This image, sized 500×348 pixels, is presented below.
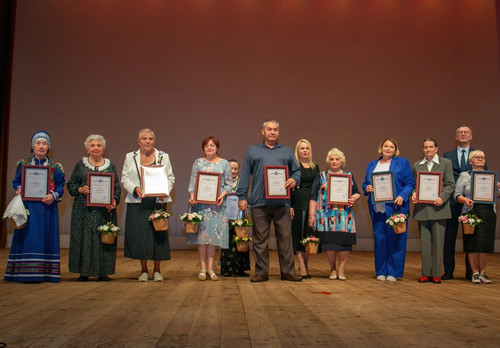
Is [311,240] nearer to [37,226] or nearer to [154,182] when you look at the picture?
[154,182]

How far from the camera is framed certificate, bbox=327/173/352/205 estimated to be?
5.09 metres

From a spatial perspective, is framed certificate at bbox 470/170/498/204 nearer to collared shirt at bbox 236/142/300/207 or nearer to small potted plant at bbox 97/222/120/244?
collared shirt at bbox 236/142/300/207

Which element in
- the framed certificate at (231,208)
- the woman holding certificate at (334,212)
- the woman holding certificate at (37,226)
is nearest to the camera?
the woman holding certificate at (37,226)

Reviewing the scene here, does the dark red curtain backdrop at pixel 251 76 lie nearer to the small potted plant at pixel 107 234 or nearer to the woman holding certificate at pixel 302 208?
the woman holding certificate at pixel 302 208

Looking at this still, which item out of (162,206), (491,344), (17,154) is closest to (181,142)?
(17,154)

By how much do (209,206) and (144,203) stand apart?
622mm

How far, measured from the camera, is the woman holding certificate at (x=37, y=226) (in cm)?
452

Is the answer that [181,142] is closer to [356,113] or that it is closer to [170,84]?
[170,84]

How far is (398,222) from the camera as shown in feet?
15.9

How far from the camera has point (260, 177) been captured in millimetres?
4895

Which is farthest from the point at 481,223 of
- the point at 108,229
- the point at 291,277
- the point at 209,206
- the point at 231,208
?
the point at 108,229

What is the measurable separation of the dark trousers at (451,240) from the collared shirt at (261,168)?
175 centimetres

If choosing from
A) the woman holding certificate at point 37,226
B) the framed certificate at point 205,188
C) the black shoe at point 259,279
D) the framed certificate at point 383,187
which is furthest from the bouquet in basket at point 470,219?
the woman holding certificate at point 37,226

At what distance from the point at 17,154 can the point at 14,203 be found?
532 centimetres
